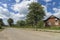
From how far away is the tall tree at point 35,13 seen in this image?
9234cm

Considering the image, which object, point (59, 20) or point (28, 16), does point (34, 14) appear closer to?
point (28, 16)

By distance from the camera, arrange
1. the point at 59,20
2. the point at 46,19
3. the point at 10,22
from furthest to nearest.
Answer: the point at 10,22, the point at 46,19, the point at 59,20

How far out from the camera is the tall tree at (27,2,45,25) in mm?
92338

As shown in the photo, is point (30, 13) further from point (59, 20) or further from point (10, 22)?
point (10, 22)

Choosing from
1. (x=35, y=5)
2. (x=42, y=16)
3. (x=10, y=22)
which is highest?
(x=35, y=5)

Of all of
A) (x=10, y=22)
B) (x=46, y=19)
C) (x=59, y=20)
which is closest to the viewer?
(x=59, y=20)

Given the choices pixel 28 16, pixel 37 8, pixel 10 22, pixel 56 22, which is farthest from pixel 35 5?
pixel 10 22

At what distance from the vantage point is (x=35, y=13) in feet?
311

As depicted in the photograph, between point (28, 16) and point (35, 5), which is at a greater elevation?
point (35, 5)

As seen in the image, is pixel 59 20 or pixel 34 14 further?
pixel 34 14

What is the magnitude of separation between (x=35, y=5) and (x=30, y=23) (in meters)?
11.0

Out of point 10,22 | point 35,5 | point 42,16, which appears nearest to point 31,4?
point 35,5

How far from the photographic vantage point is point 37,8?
96.2 meters

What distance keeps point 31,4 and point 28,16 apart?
7.90 meters
